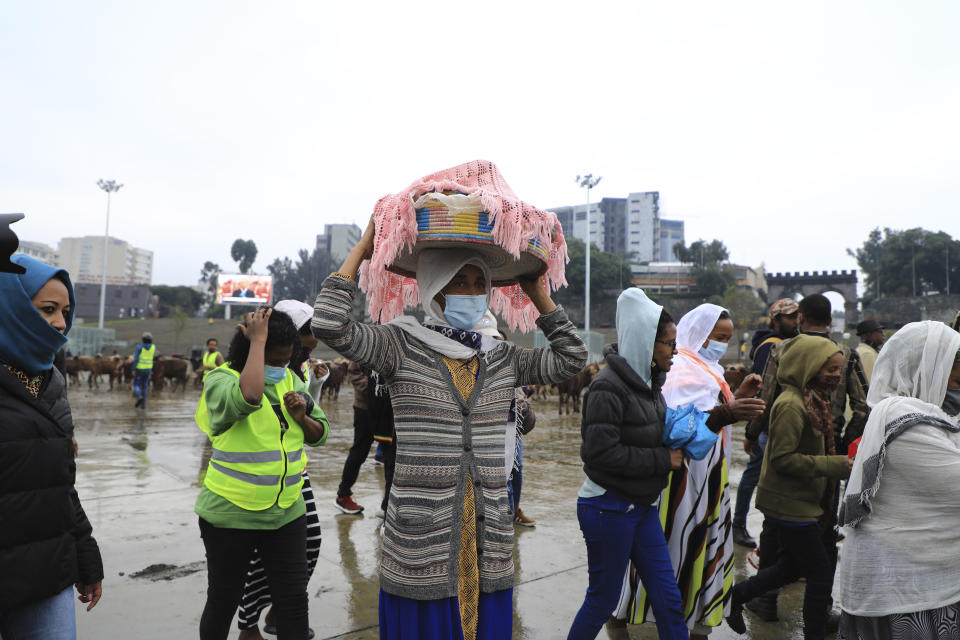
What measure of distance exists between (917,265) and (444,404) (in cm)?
7908

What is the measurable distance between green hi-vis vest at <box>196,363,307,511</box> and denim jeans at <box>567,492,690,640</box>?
1341 mm

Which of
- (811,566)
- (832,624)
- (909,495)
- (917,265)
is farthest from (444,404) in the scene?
(917,265)

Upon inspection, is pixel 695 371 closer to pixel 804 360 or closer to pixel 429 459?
pixel 804 360

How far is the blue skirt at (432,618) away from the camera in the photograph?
2094mm

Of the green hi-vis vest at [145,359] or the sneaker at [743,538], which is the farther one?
the green hi-vis vest at [145,359]

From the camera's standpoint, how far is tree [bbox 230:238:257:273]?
103750 mm

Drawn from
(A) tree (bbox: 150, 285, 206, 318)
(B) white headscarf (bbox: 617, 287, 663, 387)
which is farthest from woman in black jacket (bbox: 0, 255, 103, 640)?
(A) tree (bbox: 150, 285, 206, 318)

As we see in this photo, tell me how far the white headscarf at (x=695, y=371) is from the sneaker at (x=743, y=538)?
1808mm

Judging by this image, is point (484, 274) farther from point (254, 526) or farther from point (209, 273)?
point (209, 273)

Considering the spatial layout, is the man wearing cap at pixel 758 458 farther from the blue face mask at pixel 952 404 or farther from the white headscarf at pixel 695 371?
the blue face mask at pixel 952 404

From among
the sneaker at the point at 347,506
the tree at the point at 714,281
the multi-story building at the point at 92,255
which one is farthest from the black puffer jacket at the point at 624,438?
the multi-story building at the point at 92,255

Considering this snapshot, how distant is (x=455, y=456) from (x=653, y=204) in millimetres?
123036

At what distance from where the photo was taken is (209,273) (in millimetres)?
103750

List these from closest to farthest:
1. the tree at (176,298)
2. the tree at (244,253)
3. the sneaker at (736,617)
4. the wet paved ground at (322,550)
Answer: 1. the sneaker at (736,617)
2. the wet paved ground at (322,550)
3. the tree at (176,298)
4. the tree at (244,253)
